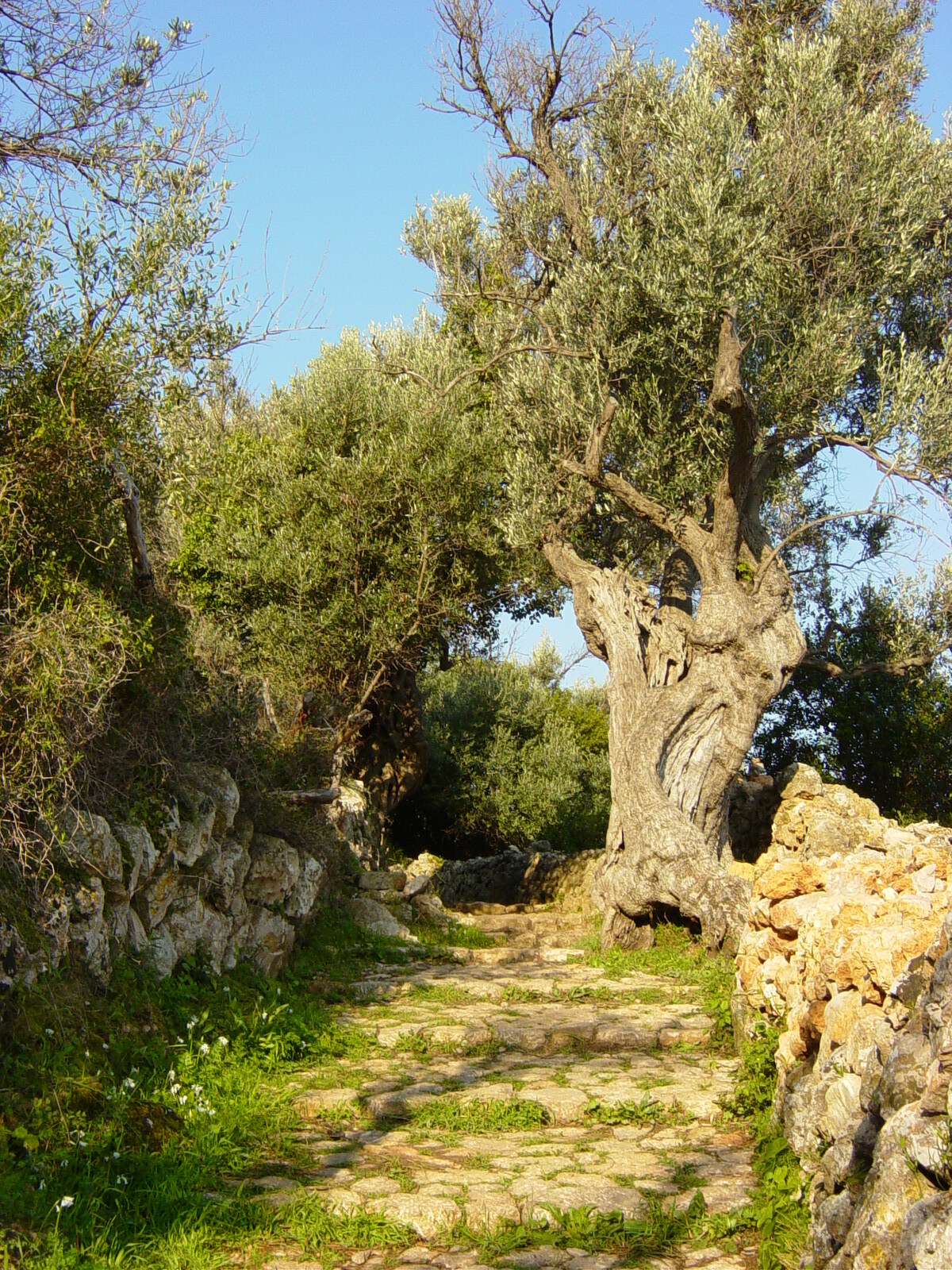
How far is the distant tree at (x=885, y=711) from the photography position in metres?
17.7

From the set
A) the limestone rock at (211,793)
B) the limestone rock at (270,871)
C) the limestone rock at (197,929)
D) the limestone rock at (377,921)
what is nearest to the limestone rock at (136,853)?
the limestone rock at (197,929)

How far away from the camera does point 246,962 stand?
356 inches

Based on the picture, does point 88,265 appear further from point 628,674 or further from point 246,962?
point 628,674

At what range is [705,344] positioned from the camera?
1346cm

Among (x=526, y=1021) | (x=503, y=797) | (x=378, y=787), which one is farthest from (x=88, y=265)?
(x=503, y=797)

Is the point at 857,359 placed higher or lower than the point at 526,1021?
higher

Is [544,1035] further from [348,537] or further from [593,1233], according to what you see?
[348,537]

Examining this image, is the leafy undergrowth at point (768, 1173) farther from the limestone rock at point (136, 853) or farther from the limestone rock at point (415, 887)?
the limestone rock at point (415, 887)

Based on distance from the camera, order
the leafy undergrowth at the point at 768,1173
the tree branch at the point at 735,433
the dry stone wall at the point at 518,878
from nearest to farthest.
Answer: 1. the leafy undergrowth at the point at 768,1173
2. the tree branch at the point at 735,433
3. the dry stone wall at the point at 518,878

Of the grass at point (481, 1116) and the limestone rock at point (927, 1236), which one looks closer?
the limestone rock at point (927, 1236)

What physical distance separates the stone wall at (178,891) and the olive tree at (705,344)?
4517mm

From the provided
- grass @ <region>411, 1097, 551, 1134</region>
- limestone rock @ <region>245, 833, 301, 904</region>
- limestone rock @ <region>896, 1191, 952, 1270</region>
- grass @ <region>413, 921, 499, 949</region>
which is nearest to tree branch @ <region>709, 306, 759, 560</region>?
grass @ <region>413, 921, 499, 949</region>

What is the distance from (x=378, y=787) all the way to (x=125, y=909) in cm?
1112

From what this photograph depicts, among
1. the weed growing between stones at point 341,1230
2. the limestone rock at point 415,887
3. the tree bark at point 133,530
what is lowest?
the weed growing between stones at point 341,1230
